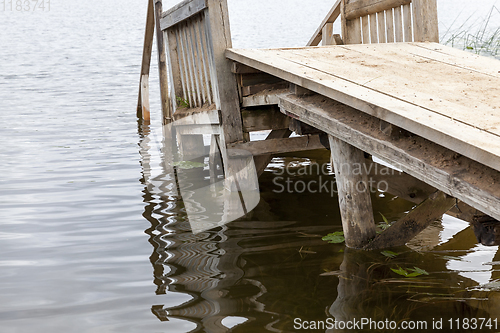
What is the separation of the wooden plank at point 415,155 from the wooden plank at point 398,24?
218 cm

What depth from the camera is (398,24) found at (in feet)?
17.4

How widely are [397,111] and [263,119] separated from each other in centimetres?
243

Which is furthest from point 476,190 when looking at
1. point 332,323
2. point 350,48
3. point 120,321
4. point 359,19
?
point 359,19

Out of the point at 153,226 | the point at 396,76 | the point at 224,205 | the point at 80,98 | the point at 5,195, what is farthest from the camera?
the point at 80,98

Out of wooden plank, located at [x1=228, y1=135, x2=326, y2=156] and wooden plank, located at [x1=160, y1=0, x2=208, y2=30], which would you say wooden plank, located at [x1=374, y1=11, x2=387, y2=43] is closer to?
wooden plank, located at [x1=228, y1=135, x2=326, y2=156]

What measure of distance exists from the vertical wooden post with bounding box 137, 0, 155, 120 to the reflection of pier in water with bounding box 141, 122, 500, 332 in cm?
526

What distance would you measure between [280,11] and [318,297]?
32810 millimetres

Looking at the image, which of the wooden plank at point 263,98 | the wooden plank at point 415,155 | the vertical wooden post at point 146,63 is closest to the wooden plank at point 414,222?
the wooden plank at point 415,155

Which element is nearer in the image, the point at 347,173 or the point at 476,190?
the point at 476,190

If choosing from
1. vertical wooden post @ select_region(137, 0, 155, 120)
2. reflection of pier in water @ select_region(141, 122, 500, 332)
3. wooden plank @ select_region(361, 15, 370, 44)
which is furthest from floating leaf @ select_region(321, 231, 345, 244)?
vertical wooden post @ select_region(137, 0, 155, 120)

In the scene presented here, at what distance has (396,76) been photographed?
346 centimetres

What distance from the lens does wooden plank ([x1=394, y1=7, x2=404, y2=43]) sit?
5242mm

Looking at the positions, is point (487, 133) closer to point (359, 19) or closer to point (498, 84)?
point (498, 84)

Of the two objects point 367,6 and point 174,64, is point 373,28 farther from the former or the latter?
point 174,64
